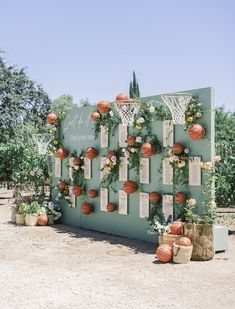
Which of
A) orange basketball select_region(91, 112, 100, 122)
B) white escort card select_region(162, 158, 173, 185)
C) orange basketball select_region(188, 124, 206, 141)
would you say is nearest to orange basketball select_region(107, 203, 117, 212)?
white escort card select_region(162, 158, 173, 185)

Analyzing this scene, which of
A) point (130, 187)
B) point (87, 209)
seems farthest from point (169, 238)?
point (87, 209)

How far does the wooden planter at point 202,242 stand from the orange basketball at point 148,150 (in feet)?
7.00

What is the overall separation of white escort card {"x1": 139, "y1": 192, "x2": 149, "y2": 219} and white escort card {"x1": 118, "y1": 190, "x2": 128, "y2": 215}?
1.95 ft

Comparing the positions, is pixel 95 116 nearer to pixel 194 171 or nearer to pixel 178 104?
pixel 178 104

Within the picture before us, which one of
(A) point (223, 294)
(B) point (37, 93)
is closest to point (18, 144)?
(B) point (37, 93)

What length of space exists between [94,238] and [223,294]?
5.30 meters

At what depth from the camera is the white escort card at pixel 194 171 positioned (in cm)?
971

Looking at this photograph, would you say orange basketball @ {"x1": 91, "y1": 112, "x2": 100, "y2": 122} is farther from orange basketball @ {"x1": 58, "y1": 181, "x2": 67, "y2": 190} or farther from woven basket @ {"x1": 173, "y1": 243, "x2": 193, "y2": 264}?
woven basket @ {"x1": 173, "y1": 243, "x2": 193, "y2": 264}

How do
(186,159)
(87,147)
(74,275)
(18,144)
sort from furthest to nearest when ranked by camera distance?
(18,144), (87,147), (186,159), (74,275)

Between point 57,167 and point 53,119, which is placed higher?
point 53,119

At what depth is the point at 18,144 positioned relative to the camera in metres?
18.7

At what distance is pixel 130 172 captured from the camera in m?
11.5

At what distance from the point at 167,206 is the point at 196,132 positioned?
1.87 metres

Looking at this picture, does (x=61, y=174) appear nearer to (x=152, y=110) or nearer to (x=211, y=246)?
(x=152, y=110)
